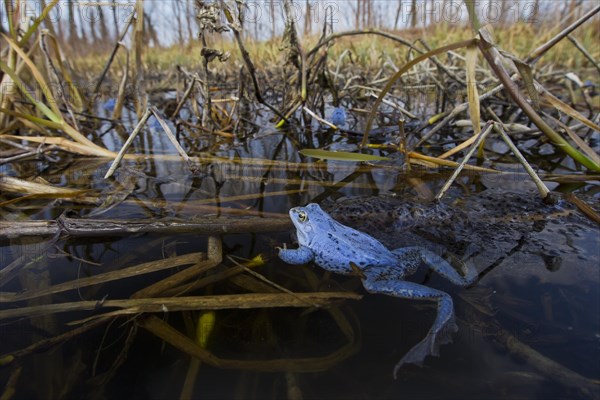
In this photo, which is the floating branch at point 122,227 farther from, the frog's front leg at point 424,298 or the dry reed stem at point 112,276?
the frog's front leg at point 424,298

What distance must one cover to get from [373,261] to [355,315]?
1.34 ft

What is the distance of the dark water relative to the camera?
1279mm

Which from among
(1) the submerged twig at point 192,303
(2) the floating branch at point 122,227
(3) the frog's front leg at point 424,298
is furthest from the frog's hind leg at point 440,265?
(2) the floating branch at point 122,227

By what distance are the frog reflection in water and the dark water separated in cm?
6

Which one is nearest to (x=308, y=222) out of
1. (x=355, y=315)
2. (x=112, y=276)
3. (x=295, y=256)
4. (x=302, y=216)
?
(x=302, y=216)

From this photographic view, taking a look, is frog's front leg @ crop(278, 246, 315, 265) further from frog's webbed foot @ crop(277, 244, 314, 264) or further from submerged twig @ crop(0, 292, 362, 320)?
submerged twig @ crop(0, 292, 362, 320)

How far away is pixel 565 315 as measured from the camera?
1512 mm

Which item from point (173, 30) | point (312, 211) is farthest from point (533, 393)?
point (173, 30)

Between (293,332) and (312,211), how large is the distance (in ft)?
2.80

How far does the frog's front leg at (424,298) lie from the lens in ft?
4.48

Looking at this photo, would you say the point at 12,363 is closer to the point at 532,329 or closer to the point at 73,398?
the point at 73,398

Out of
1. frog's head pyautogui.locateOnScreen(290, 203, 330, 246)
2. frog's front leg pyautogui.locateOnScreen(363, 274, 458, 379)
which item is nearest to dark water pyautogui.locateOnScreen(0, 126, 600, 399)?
frog's front leg pyautogui.locateOnScreen(363, 274, 458, 379)

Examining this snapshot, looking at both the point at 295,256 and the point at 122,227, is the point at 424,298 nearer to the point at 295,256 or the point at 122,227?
the point at 295,256

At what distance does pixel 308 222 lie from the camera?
83.9 inches
